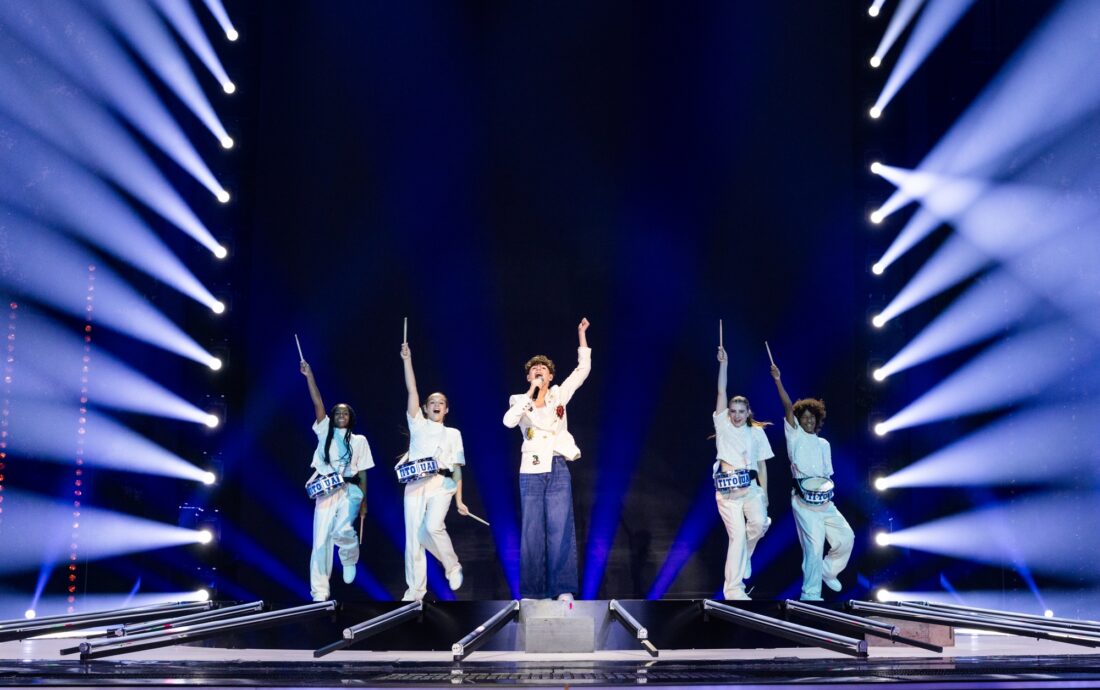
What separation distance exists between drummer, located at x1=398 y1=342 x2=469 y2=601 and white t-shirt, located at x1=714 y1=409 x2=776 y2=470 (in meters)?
2.27

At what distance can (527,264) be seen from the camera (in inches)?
384

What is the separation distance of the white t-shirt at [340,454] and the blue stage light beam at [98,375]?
3.65ft

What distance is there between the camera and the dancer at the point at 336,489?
8719 millimetres

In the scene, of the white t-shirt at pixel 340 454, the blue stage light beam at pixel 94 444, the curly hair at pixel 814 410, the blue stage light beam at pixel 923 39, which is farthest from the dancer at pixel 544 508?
the blue stage light beam at pixel 923 39

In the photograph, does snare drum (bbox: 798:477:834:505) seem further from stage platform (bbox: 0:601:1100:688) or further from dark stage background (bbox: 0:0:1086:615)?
stage platform (bbox: 0:601:1100:688)

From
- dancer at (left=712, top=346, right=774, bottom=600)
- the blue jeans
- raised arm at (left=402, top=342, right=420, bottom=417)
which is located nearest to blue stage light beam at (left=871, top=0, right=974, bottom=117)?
dancer at (left=712, top=346, right=774, bottom=600)

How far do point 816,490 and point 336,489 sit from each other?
418 centimetres

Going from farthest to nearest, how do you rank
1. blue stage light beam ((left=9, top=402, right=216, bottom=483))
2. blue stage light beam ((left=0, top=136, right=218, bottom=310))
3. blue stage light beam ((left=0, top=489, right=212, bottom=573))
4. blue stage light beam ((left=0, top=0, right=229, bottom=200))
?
1. blue stage light beam ((left=0, top=0, right=229, bottom=200))
2. blue stage light beam ((left=0, top=136, right=218, bottom=310))
3. blue stage light beam ((left=9, top=402, right=216, bottom=483))
4. blue stage light beam ((left=0, top=489, right=212, bottom=573))

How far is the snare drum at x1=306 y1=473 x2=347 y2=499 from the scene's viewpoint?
8.71m

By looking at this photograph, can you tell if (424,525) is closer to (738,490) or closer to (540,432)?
(540,432)

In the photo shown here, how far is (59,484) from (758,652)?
5502mm

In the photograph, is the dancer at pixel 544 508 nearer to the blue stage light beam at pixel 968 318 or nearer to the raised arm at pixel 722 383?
the raised arm at pixel 722 383

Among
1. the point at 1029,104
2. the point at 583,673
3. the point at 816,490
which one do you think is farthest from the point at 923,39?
the point at 583,673

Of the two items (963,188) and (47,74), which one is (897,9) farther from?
(47,74)
